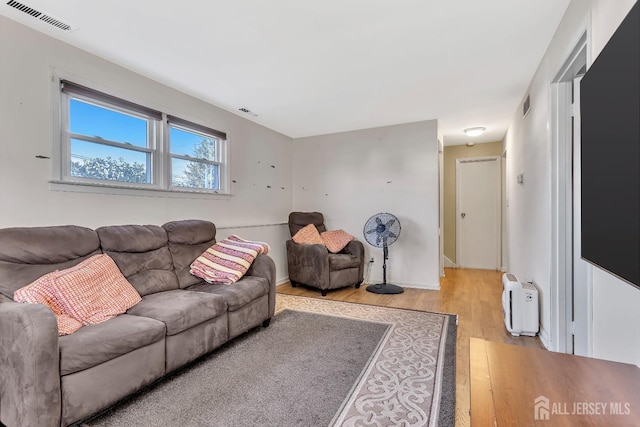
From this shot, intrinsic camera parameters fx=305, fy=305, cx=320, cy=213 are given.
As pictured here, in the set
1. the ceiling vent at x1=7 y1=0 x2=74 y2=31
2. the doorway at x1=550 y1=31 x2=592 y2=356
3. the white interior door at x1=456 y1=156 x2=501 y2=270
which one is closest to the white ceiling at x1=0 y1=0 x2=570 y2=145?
the ceiling vent at x1=7 y1=0 x2=74 y2=31

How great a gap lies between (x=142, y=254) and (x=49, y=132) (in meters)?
1.09

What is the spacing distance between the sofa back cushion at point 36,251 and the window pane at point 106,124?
873mm

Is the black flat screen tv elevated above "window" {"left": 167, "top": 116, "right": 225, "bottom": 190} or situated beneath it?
situated beneath

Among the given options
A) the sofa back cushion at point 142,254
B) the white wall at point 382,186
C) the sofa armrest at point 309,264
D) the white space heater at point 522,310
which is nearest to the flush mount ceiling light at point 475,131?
the white wall at point 382,186

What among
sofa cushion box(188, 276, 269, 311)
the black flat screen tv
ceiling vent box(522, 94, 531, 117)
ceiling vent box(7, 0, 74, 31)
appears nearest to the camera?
the black flat screen tv

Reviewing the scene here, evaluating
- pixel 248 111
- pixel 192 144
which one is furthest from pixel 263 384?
pixel 248 111

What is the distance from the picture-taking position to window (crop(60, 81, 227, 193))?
239cm

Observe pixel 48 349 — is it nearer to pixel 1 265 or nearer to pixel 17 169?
pixel 1 265

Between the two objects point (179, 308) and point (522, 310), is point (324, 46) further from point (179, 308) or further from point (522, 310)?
point (522, 310)

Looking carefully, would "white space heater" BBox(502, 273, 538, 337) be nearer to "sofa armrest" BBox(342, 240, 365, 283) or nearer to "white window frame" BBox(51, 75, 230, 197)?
"sofa armrest" BBox(342, 240, 365, 283)

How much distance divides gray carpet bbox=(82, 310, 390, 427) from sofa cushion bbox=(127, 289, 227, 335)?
34 centimetres

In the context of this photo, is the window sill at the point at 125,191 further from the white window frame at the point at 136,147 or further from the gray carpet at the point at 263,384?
the gray carpet at the point at 263,384

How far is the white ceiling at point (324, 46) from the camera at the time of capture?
1907mm

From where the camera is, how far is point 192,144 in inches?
135
